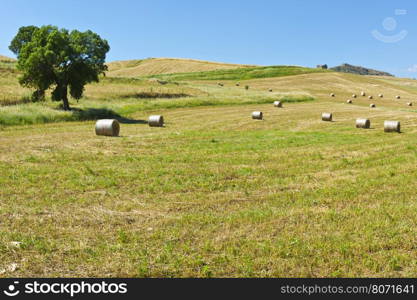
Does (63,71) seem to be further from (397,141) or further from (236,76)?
(236,76)

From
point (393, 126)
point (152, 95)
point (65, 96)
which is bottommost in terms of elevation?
point (393, 126)

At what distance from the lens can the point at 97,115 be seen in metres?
35.8

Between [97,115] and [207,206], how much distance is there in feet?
91.8

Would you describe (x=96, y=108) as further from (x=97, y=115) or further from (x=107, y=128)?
(x=107, y=128)

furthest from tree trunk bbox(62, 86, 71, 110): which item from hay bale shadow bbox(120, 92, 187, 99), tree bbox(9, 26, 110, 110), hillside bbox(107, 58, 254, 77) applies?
hillside bbox(107, 58, 254, 77)

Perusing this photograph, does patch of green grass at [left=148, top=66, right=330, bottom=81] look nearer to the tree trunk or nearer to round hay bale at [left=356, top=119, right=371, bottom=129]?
the tree trunk

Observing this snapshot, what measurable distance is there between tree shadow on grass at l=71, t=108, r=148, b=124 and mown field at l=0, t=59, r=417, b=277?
11390mm

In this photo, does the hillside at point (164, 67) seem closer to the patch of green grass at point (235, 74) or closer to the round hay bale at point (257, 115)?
the patch of green grass at point (235, 74)

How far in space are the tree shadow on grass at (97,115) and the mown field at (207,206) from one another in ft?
37.4

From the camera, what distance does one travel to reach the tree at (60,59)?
3294 cm

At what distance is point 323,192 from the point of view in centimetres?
1109

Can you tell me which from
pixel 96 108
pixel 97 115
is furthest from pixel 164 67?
pixel 97 115

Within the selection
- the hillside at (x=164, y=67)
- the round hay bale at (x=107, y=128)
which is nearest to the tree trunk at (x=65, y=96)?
the round hay bale at (x=107, y=128)

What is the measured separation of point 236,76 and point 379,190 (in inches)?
3598
